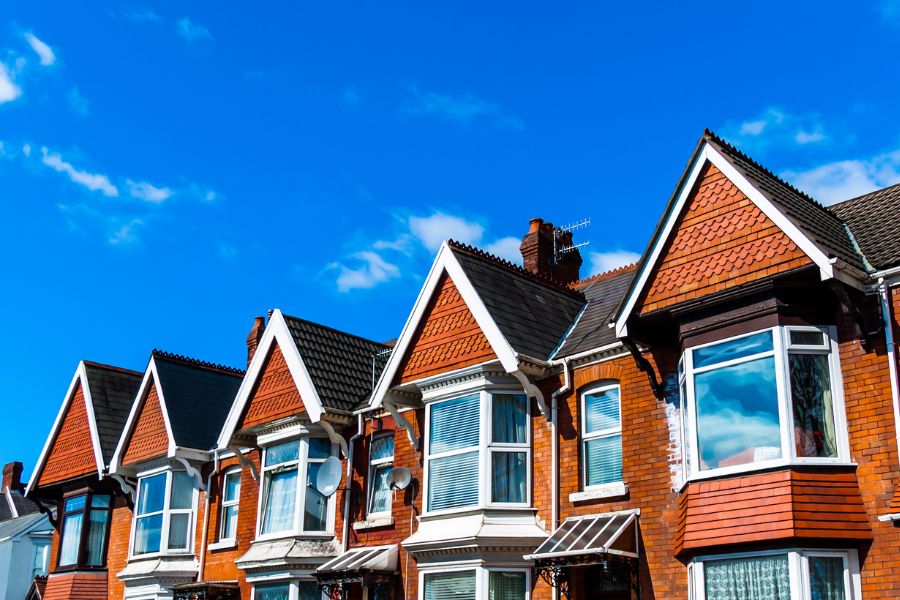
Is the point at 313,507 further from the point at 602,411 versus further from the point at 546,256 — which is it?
the point at 546,256

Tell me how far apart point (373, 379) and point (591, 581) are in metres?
9.30

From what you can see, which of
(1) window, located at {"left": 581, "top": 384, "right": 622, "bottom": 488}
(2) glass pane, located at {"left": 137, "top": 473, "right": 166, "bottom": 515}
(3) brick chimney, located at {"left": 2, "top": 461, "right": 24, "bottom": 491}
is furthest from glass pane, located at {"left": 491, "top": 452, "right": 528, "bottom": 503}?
(3) brick chimney, located at {"left": 2, "top": 461, "right": 24, "bottom": 491}

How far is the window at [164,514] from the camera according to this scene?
29.1 meters

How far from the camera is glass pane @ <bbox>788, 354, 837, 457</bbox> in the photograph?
15820 millimetres

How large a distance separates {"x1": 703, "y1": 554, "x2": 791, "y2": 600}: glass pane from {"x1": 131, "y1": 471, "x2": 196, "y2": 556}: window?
17290 mm

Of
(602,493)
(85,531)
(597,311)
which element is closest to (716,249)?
(602,493)

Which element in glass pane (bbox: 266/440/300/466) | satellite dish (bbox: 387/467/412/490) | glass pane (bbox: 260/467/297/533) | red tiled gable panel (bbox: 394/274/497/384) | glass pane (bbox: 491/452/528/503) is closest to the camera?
glass pane (bbox: 491/452/528/503)

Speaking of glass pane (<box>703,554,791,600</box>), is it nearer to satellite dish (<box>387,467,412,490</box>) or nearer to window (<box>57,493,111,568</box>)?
satellite dish (<box>387,467,412,490</box>)

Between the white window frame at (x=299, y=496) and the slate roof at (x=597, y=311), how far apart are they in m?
6.91

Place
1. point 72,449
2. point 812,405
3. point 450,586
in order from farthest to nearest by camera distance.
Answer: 1. point 72,449
2. point 450,586
3. point 812,405

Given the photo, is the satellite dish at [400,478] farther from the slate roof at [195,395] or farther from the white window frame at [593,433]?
the slate roof at [195,395]

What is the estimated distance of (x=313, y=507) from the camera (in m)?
24.8

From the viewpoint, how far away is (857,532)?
15023 mm

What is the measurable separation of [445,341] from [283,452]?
6.16 metres
